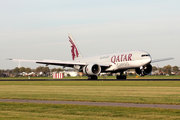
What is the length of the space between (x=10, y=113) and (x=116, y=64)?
1860 inches

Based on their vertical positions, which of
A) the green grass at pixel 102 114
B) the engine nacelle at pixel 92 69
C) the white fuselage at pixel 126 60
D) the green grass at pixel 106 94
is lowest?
the green grass at pixel 102 114

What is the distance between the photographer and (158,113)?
14766mm

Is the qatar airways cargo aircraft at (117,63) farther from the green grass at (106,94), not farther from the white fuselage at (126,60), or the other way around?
the green grass at (106,94)

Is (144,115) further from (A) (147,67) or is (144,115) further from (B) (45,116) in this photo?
(A) (147,67)

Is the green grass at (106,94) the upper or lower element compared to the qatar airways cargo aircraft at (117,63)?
lower

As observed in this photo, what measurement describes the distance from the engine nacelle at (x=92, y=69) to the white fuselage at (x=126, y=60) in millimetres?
2567

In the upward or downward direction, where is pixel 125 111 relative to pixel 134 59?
downward

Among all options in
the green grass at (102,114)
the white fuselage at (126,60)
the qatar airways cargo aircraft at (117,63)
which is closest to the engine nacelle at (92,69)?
the qatar airways cargo aircraft at (117,63)

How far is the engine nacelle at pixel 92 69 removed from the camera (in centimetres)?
6019

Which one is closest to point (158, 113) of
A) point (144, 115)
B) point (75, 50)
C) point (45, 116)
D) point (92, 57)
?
point (144, 115)

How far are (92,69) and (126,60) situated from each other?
24.1ft

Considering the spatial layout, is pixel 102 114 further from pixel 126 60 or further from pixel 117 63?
pixel 117 63

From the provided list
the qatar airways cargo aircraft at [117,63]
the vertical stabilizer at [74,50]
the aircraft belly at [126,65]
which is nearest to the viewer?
the qatar airways cargo aircraft at [117,63]

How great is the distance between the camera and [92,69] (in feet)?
203
